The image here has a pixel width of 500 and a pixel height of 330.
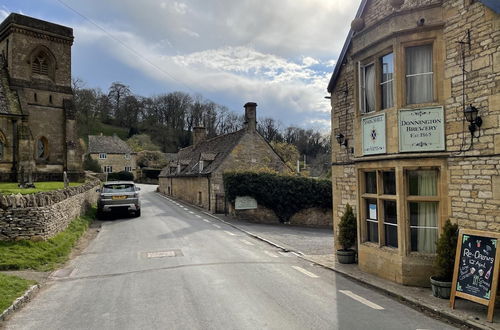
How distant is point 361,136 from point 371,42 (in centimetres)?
255

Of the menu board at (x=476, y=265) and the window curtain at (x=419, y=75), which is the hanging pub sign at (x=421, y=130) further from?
the menu board at (x=476, y=265)

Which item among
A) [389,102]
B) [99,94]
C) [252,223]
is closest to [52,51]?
[252,223]

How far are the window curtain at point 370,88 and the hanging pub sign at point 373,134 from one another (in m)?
0.39

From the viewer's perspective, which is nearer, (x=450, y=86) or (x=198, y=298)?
(x=198, y=298)

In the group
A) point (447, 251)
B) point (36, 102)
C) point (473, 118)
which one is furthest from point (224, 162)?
point (473, 118)

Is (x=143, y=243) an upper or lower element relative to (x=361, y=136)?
lower

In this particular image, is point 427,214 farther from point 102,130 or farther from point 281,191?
point 102,130

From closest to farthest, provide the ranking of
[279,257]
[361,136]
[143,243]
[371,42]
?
[371,42] < [361,136] < [279,257] < [143,243]

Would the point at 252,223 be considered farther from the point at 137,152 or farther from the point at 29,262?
the point at 137,152

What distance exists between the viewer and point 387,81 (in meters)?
9.95

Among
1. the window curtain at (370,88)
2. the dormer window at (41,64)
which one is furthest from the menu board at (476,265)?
the dormer window at (41,64)

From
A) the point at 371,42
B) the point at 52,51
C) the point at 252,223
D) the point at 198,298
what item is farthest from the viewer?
the point at 52,51

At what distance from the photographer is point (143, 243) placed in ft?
48.2

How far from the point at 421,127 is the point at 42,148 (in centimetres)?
2761
